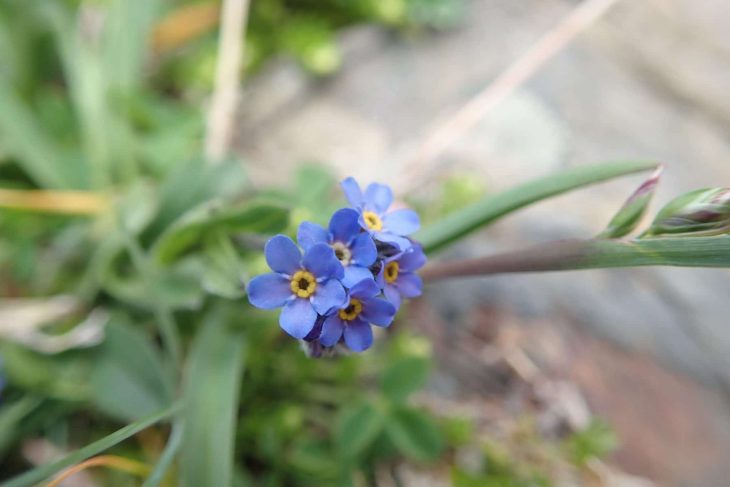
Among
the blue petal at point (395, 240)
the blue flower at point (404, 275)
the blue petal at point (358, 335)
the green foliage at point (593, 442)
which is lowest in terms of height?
the green foliage at point (593, 442)

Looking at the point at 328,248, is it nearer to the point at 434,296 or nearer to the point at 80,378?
the point at 80,378

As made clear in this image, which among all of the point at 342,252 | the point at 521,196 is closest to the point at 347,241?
the point at 342,252

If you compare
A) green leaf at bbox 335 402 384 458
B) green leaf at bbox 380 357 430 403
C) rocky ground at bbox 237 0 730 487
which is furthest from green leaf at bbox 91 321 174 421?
rocky ground at bbox 237 0 730 487

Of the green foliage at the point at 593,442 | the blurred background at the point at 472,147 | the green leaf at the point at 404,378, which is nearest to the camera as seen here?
the green leaf at the point at 404,378

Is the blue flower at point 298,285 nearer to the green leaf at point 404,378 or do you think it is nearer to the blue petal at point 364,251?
the blue petal at point 364,251

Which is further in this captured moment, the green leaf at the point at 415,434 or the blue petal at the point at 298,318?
the green leaf at the point at 415,434

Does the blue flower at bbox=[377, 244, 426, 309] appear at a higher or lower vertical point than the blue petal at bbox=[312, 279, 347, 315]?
higher

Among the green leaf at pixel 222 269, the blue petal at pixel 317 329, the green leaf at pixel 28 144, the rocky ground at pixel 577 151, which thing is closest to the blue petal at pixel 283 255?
the blue petal at pixel 317 329

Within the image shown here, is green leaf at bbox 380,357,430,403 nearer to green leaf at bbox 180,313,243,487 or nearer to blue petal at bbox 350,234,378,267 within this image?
green leaf at bbox 180,313,243,487
